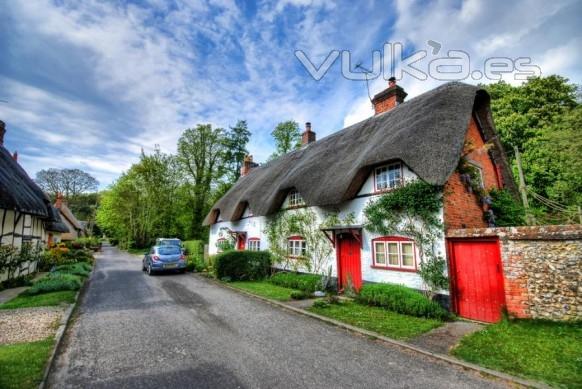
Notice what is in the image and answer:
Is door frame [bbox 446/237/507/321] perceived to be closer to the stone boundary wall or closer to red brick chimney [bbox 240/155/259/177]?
the stone boundary wall

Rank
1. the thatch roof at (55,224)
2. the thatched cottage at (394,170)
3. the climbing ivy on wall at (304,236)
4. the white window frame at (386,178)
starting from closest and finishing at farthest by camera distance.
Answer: the thatched cottage at (394,170) → the white window frame at (386,178) → the climbing ivy on wall at (304,236) → the thatch roof at (55,224)

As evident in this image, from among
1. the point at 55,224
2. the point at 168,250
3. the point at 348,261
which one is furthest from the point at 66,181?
the point at 348,261

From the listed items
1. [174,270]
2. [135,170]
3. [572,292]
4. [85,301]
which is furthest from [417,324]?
[135,170]

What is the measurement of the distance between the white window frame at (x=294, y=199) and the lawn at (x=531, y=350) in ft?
28.6

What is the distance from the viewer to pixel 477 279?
7.08 m

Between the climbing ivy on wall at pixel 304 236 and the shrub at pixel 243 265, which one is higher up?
the climbing ivy on wall at pixel 304 236

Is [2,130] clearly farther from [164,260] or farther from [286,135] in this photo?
[286,135]

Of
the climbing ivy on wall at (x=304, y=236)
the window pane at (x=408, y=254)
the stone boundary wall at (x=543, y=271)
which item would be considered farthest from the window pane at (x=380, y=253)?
the stone boundary wall at (x=543, y=271)

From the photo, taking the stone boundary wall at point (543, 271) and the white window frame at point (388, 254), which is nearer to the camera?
the stone boundary wall at point (543, 271)

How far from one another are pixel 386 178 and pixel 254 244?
9.92m

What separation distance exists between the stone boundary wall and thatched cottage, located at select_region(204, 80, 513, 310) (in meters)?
1.61

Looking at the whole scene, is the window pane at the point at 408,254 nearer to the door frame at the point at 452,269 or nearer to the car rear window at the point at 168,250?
the door frame at the point at 452,269

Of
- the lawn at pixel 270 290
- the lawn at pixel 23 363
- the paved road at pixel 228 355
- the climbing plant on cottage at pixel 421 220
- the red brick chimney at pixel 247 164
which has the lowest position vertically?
the lawn at pixel 270 290

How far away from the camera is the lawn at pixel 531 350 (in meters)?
4.09
